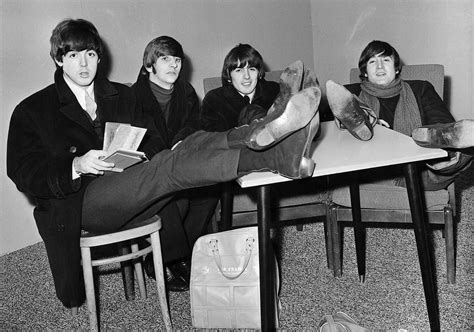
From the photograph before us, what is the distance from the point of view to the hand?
2242mm

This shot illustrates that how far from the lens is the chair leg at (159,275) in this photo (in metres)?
2.36

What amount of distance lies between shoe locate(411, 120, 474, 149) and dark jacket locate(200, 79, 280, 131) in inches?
44.0

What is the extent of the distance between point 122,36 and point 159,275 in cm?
177

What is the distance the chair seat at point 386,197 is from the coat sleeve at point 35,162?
1.11 metres

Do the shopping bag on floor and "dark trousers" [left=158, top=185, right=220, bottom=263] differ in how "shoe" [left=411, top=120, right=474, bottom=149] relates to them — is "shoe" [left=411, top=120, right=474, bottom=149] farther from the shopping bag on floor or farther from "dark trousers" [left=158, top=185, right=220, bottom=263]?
"dark trousers" [left=158, top=185, right=220, bottom=263]

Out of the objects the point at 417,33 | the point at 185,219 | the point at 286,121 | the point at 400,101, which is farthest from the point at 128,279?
the point at 417,33

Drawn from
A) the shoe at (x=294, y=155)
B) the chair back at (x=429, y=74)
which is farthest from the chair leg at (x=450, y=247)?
the shoe at (x=294, y=155)

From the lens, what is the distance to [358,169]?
203 cm

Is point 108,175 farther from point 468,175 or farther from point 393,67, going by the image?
point 468,175

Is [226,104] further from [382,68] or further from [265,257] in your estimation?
[265,257]

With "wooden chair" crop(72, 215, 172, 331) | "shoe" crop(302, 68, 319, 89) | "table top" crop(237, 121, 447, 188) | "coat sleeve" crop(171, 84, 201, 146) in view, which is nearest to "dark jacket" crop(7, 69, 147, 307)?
"wooden chair" crop(72, 215, 172, 331)

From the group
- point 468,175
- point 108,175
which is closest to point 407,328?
point 108,175

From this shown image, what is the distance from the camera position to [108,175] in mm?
2346

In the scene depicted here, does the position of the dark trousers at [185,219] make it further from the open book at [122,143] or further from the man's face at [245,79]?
the man's face at [245,79]
